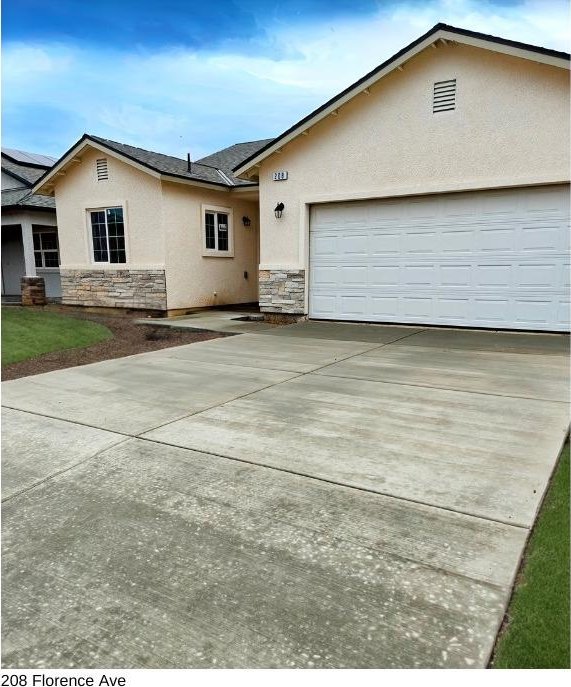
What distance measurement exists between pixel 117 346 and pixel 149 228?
519 centimetres

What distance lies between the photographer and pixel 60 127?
21.8 meters

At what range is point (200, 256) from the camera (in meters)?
13.2

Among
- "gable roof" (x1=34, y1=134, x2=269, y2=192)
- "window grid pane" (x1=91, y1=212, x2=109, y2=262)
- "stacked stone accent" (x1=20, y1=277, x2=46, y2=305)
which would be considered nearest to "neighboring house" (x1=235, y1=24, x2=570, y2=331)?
"gable roof" (x1=34, y1=134, x2=269, y2=192)

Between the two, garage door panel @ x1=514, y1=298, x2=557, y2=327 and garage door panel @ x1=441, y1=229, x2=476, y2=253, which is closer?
garage door panel @ x1=514, y1=298, x2=557, y2=327

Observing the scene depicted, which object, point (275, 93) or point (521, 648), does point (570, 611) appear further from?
point (275, 93)

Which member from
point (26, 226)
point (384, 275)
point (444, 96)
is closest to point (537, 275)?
point (384, 275)

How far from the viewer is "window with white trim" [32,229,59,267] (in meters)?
18.1

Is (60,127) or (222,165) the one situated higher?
(60,127)

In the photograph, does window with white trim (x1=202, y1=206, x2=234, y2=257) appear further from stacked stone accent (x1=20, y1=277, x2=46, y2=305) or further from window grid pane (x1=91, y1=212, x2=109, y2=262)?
stacked stone accent (x1=20, y1=277, x2=46, y2=305)

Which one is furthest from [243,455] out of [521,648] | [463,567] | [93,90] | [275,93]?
[275,93]

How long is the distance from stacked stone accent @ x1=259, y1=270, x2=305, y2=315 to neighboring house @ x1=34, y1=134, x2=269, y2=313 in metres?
2.71

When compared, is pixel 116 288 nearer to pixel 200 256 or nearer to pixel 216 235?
pixel 200 256

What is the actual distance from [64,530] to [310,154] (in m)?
9.54

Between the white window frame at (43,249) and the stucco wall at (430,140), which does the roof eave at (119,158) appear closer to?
the stucco wall at (430,140)
